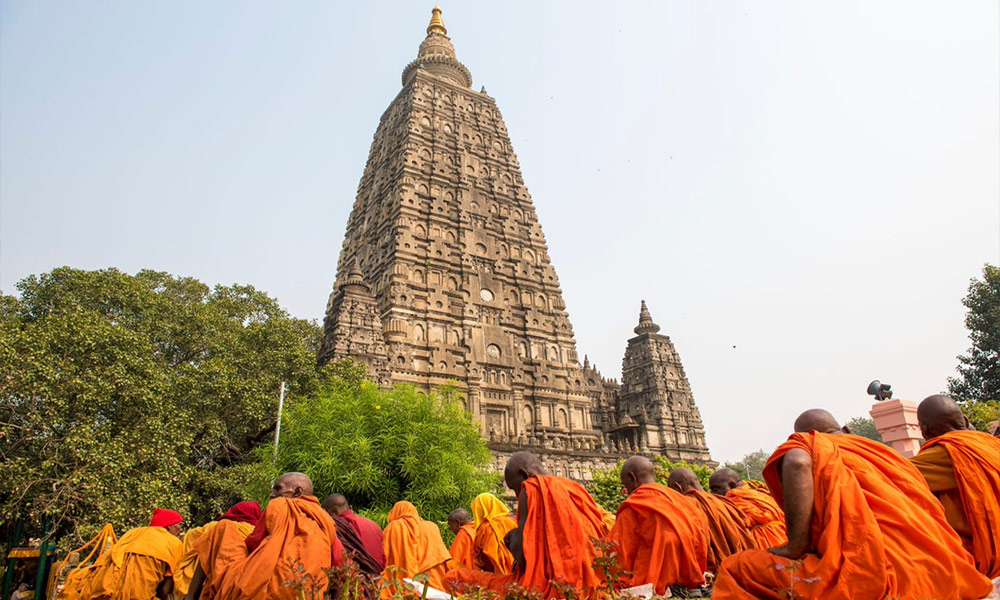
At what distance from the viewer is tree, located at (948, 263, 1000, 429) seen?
2812 centimetres

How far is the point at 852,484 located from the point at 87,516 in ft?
61.0

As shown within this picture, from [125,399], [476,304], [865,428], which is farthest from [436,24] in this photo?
[865,428]

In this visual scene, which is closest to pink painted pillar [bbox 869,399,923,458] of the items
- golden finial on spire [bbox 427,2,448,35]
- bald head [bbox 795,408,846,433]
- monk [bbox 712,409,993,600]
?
bald head [bbox 795,408,846,433]

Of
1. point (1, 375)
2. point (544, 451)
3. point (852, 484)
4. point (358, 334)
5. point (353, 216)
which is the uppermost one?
point (353, 216)

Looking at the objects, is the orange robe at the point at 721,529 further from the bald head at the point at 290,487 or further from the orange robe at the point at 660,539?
the bald head at the point at 290,487

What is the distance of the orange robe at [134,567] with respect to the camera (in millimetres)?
7414

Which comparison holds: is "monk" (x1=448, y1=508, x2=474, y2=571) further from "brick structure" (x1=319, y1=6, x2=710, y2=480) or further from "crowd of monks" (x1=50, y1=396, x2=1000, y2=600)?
"brick structure" (x1=319, y1=6, x2=710, y2=480)

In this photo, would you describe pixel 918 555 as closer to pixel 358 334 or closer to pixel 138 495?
pixel 138 495

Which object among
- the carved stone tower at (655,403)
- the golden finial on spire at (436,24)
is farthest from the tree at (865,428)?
the golden finial on spire at (436,24)

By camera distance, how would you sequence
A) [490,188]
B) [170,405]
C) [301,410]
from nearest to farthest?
1. [301,410]
2. [170,405]
3. [490,188]

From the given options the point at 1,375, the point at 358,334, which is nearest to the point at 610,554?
the point at 1,375

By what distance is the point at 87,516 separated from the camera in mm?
15938

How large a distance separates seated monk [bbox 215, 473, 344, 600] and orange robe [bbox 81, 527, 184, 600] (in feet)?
9.62

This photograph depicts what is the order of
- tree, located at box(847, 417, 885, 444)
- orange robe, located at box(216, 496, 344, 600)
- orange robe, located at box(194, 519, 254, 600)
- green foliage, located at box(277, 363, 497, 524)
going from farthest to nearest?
1. tree, located at box(847, 417, 885, 444)
2. green foliage, located at box(277, 363, 497, 524)
3. orange robe, located at box(194, 519, 254, 600)
4. orange robe, located at box(216, 496, 344, 600)
